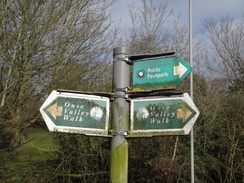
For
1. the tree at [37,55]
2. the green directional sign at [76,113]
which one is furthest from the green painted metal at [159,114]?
the tree at [37,55]

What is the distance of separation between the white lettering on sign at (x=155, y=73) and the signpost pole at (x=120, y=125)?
17cm

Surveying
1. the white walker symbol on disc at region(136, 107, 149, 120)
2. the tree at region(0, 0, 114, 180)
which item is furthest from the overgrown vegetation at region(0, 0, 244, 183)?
the white walker symbol on disc at region(136, 107, 149, 120)

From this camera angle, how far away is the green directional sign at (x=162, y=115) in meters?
1.93

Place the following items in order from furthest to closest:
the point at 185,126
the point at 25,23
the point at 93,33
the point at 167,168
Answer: the point at 93,33 < the point at 167,168 < the point at 25,23 < the point at 185,126

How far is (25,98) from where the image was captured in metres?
5.35

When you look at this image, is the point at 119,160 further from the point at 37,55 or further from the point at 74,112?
the point at 37,55

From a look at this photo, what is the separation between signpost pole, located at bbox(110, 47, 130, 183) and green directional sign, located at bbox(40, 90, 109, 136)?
87 millimetres

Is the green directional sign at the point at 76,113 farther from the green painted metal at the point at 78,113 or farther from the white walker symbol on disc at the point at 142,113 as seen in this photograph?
the white walker symbol on disc at the point at 142,113

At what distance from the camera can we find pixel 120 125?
2.02 metres

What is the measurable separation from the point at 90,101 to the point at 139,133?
17.6 inches

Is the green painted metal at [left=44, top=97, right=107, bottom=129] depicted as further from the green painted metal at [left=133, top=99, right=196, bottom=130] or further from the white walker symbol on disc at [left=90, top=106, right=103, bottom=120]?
the green painted metal at [left=133, top=99, right=196, bottom=130]

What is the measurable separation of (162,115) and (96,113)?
497 mm

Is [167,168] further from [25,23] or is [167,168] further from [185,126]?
[185,126]

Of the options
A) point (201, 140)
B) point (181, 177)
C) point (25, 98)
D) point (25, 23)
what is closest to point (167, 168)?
point (181, 177)
